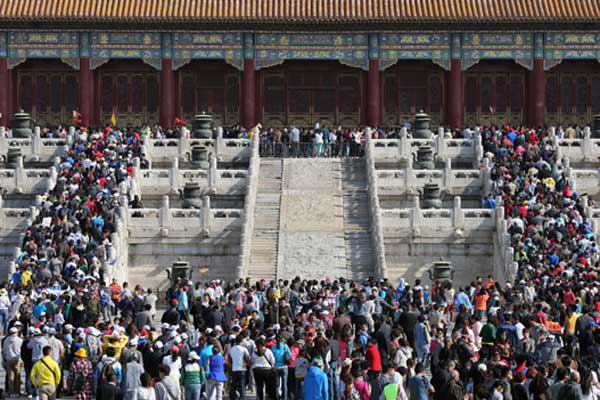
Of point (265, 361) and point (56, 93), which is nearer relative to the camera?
point (265, 361)

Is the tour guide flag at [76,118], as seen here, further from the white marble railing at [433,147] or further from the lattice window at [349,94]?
the white marble railing at [433,147]

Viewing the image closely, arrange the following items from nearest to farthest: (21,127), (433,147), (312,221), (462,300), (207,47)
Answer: (462,300)
(312,221)
(433,147)
(21,127)
(207,47)

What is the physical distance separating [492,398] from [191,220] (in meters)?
23.8

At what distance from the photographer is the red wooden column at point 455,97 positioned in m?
69.9

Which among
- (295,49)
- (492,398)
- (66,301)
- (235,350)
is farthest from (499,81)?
(492,398)

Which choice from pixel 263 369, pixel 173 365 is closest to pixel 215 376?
pixel 263 369

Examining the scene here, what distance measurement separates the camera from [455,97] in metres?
70.2

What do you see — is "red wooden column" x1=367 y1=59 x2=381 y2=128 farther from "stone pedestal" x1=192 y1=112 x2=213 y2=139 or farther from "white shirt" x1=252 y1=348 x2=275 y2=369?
"white shirt" x1=252 y1=348 x2=275 y2=369

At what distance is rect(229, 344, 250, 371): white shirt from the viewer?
1272 inches

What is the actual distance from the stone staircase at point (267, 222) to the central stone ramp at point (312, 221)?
0.59 ft

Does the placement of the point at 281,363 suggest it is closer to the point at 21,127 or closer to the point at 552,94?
the point at 21,127

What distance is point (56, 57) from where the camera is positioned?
70.1 metres

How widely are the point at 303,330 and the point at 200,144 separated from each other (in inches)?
950

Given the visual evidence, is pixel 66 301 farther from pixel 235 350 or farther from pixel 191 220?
pixel 191 220
